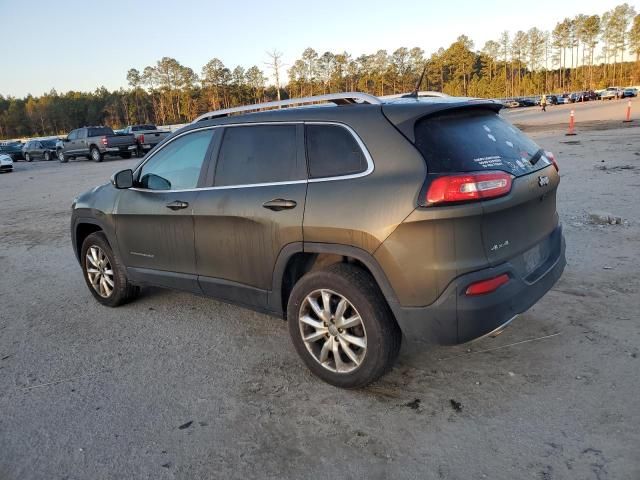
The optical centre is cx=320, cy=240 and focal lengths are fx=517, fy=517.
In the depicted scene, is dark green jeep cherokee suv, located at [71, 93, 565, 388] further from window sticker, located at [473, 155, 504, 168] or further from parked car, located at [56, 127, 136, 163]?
parked car, located at [56, 127, 136, 163]

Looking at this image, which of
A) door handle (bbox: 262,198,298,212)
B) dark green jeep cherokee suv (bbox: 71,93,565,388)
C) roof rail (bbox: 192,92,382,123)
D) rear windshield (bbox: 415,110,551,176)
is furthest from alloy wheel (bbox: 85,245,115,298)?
rear windshield (bbox: 415,110,551,176)

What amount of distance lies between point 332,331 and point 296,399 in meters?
0.49

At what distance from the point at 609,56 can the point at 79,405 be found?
13183cm

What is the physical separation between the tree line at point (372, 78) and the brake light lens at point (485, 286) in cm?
9274

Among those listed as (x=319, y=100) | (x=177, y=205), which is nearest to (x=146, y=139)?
(x=177, y=205)

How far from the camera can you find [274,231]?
3502 millimetres

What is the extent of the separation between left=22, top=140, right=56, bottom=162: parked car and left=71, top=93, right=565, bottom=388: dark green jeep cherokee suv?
118 feet

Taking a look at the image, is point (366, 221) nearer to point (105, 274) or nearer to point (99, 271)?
point (105, 274)

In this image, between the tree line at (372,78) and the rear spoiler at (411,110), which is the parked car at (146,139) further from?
the tree line at (372,78)

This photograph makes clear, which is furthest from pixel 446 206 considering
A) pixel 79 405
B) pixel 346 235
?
pixel 79 405

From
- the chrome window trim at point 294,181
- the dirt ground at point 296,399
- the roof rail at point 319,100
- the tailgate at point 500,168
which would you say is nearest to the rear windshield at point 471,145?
the tailgate at point 500,168

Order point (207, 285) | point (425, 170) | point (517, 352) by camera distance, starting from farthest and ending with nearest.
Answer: point (207, 285) → point (517, 352) → point (425, 170)

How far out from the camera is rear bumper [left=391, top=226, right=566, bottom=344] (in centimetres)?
287

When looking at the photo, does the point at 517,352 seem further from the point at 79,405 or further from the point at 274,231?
the point at 79,405
